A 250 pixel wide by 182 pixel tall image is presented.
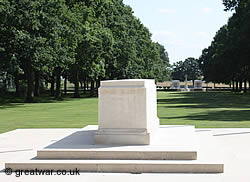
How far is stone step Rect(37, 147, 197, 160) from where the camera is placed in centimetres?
910

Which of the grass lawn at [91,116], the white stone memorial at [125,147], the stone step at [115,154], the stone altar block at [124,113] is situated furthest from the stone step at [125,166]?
the grass lawn at [91,116]

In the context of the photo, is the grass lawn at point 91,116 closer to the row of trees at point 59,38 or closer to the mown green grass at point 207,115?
the mown green grass at point 207,115

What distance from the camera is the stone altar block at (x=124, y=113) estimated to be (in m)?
10.3

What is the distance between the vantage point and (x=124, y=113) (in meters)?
10.4

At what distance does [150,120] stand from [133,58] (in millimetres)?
54369

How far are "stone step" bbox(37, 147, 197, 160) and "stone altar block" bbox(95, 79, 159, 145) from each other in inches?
35.8

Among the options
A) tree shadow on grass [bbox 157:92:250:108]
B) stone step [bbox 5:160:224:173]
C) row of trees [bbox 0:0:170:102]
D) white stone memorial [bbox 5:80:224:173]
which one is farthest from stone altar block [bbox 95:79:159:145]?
row of trees [bbox 0:0:170:102]

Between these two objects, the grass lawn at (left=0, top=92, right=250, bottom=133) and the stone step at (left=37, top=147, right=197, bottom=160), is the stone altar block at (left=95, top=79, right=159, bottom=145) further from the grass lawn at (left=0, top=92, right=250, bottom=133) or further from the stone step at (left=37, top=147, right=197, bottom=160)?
the grass lawn at (left=0, top=92, right=250, bottom=133)

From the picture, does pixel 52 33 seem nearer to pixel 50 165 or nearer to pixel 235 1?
pixel 235 1

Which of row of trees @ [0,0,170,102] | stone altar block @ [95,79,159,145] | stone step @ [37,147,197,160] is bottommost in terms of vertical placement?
stone step @ [37,147,197,160]

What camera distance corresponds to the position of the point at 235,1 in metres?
49.3

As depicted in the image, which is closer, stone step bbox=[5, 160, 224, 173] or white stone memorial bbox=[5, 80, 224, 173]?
stone step bbox=[5, 160, 224, 173]

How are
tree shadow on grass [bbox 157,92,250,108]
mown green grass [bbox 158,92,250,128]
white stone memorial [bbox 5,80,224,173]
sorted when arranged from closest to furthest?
white stone memorial [bbox 5,80,224,173] < mown green grass [bbox 158,92,250,128] < tree shadow on grass [bbox 157,92,250,108]

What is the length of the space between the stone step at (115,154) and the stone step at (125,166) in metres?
0.24
